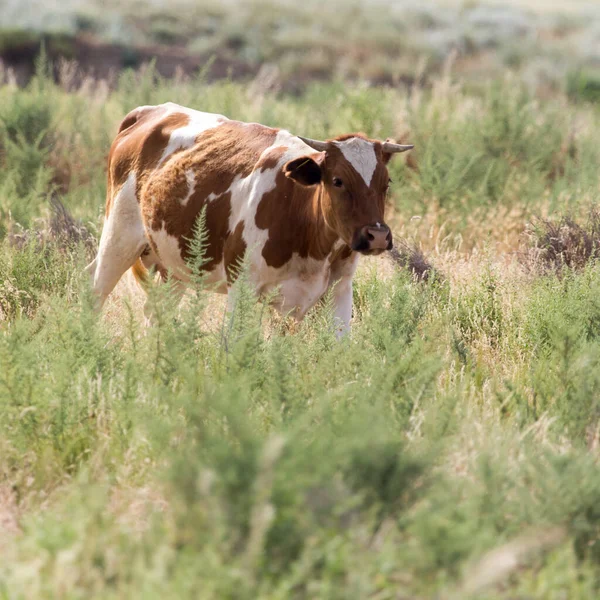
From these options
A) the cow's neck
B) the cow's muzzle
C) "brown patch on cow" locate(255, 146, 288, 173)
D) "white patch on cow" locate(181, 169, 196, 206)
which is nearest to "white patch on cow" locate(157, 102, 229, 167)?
"white patch on cow" locate(181, 169, 196, 206)

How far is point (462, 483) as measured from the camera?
3402 mm

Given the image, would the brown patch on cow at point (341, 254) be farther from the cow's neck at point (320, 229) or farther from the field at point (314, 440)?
the field at point (314, 440)

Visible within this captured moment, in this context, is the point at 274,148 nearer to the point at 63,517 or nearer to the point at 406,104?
the point at 63,517

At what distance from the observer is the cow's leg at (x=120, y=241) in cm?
686

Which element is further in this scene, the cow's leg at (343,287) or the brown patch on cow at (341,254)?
the cow's leg at (343,287)

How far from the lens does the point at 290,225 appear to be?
233 inches

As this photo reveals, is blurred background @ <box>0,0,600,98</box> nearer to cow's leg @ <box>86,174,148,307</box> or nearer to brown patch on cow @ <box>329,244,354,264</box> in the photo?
cow's leg @ <box>86,174,148,307</box>

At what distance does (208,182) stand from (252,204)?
490 millimetres

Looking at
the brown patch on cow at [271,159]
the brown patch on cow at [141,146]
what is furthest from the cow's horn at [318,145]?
the brown patch on cow at [141,146]

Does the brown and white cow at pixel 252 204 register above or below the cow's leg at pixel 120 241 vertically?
above

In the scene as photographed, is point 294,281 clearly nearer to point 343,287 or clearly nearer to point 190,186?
point 343,287

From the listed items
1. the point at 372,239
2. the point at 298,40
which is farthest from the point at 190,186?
the point at 298,40

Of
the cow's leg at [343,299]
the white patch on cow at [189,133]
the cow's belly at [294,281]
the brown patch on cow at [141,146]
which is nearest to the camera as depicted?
the cow's belly at [294,281]

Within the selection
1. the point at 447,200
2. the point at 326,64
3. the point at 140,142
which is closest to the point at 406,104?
the point at 447,200
